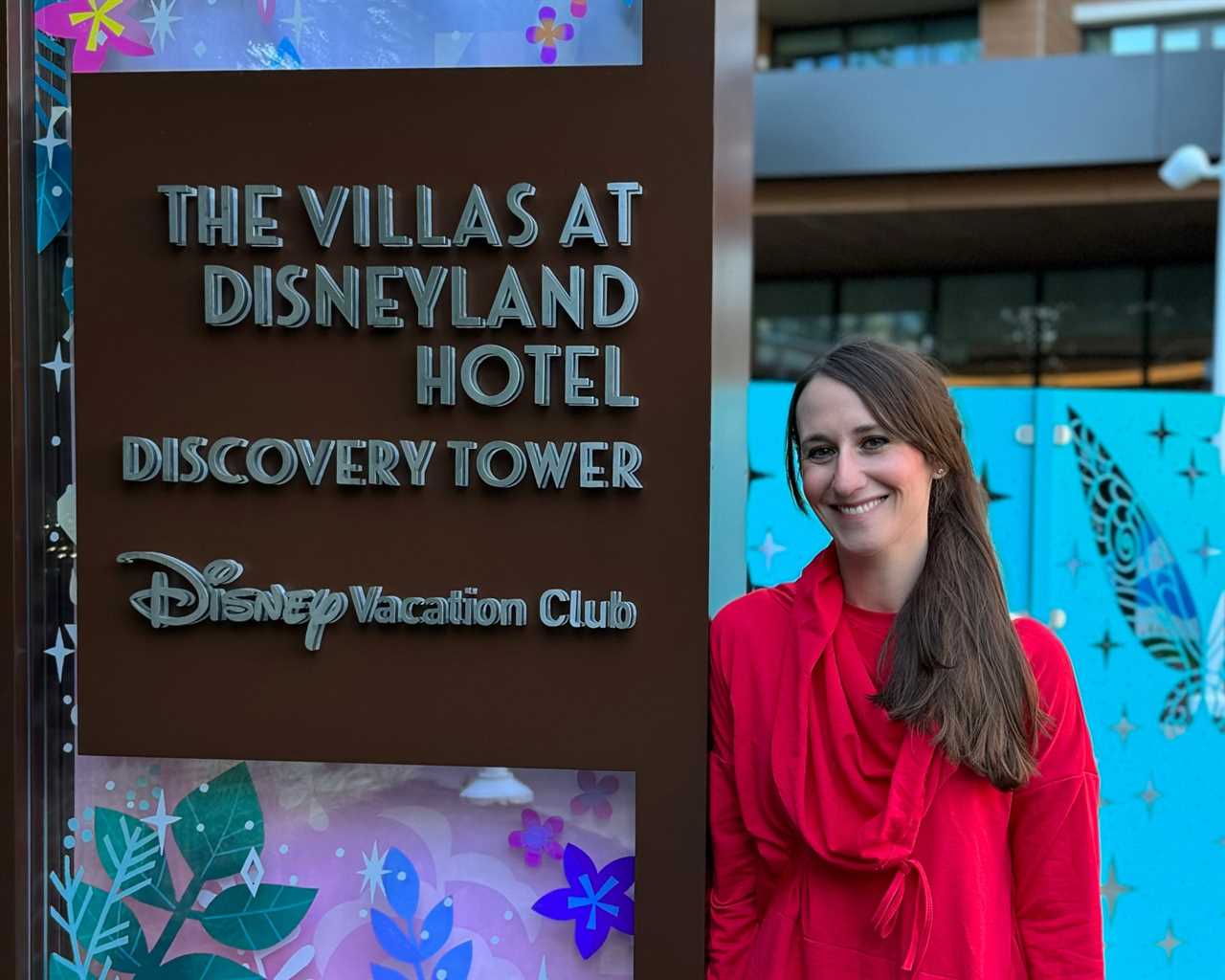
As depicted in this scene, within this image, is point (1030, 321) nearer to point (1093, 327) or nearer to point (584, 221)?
point (1093, 327)

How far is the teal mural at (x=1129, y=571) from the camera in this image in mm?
4078

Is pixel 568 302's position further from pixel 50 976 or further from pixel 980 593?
pixel 50 976

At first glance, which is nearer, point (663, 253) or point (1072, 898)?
point (1072, 898)

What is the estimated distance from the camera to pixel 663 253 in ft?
7.18

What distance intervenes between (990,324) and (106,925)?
14392 millimetres

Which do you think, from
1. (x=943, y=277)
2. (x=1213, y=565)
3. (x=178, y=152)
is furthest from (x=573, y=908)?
(x=943, y=277)

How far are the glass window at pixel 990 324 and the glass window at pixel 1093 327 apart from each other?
205mm

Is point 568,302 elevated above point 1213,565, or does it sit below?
above

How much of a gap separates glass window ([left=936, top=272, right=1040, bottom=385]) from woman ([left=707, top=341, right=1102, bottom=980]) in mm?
13635

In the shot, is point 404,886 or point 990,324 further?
point 990,324

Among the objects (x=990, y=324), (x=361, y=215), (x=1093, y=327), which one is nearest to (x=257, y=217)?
(x=361, y=215)

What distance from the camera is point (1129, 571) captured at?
4160mm

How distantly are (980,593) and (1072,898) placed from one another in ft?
1.72

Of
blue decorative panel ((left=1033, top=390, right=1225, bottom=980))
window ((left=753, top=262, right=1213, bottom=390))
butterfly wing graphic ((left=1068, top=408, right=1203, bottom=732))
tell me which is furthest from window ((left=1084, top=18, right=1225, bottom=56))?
butterfly wing graphic ((left=1068, top=408, right=1203, bottom=732))
